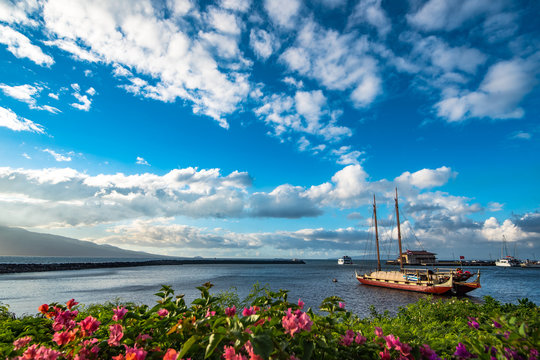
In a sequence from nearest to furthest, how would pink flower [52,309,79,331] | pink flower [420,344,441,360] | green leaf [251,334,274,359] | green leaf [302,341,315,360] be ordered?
1. green leaf [251,334,274,359]
2. green leaf [302,341,315,360]
3. pink flower [420,344,441,360]
4. pink flower [52,309,79,331]

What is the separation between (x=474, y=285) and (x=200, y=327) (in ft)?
134

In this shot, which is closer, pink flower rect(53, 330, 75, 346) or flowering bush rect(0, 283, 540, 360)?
flowering bush rect(0, 283, 540, 360)

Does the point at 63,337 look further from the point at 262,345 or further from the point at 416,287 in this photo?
the point at 416,287

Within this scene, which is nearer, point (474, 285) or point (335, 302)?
point (335, 302)

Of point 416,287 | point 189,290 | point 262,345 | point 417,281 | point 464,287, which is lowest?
point 189,290

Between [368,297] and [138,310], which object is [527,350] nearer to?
[138,310]

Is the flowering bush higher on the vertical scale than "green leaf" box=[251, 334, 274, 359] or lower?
lower

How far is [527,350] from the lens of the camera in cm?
198

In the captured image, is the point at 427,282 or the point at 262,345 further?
the point at 427,282

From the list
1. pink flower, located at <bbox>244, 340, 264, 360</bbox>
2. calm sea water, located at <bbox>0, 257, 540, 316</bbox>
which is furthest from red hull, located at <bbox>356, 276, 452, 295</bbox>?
pink flower, located at <bbox>244, 340, 264, 360</bbox>

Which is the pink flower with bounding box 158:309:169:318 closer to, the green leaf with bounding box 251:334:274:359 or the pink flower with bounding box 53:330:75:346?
the pink flower with bounding box 53:330:75:346

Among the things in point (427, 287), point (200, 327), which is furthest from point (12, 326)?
point (427, 287)

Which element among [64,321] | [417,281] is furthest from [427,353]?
[417,281]

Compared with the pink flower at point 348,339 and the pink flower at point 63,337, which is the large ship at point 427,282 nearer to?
the pink flower at point 348,339
